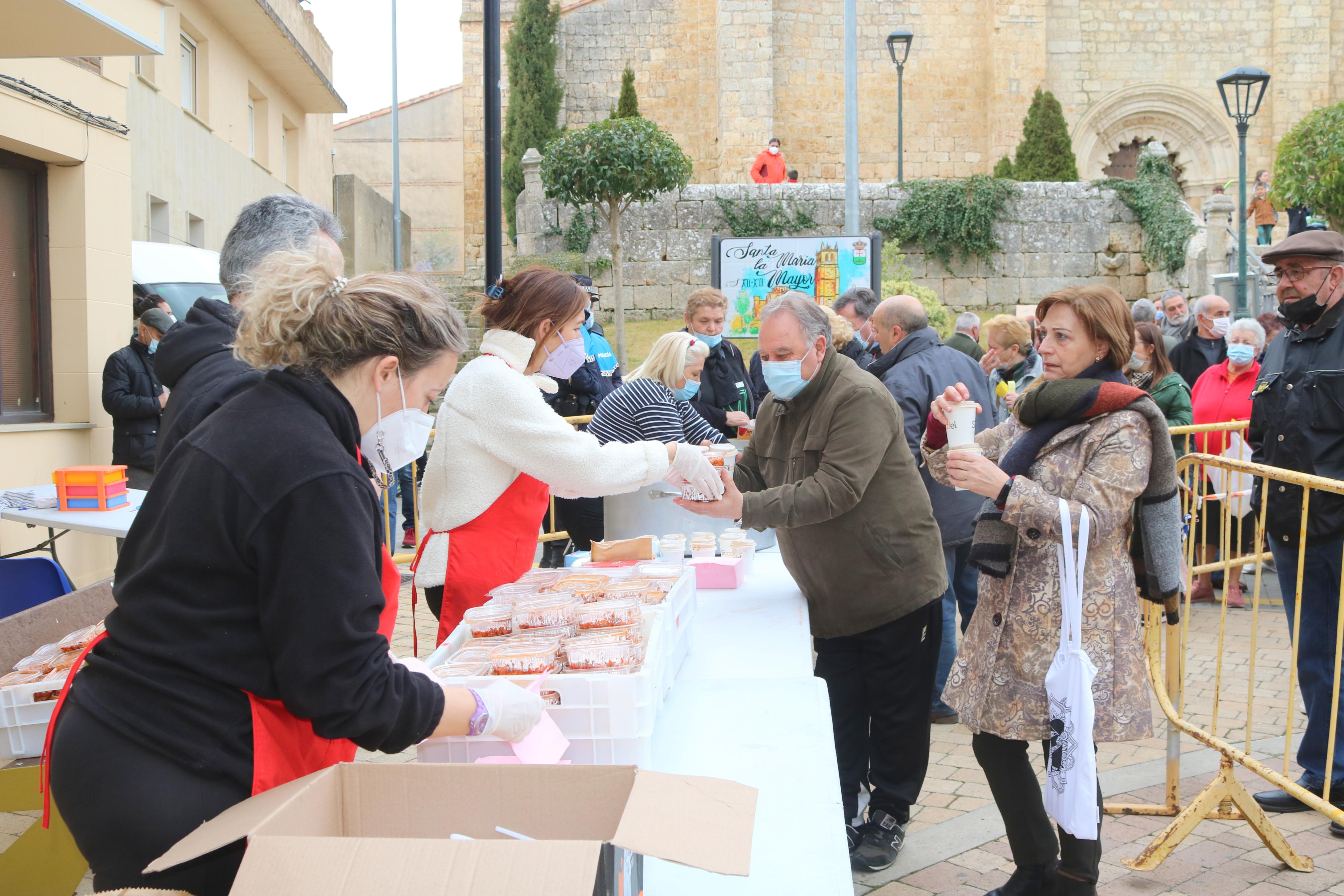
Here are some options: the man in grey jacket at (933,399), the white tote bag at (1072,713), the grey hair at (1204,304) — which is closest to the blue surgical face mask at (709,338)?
the man in grey jacket at (933,399)

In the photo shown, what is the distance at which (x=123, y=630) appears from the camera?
165cm

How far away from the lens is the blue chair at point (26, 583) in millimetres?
3537

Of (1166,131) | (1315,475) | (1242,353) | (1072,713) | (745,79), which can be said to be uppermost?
(745,79)

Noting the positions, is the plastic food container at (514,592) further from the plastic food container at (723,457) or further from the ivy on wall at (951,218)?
the ivy on wall at (951,218)

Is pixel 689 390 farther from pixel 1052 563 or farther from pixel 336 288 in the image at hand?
pixel 336 288

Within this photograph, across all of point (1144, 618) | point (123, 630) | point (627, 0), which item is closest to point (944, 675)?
point (1144, 618)

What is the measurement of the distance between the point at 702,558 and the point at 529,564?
78 cm

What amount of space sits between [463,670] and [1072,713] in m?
1.63

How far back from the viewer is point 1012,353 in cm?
762

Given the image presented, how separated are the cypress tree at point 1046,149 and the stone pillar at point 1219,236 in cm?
401

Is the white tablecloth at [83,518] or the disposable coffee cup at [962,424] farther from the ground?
the disposable coffee cup at [962,424]

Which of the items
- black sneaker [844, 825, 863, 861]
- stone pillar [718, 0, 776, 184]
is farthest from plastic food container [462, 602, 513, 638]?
stone pillar [718, 0, 776, 184]

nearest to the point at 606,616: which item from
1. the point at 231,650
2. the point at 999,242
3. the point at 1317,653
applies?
the point at 231,650

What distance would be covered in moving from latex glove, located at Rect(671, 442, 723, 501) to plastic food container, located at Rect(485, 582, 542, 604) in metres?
0.65
